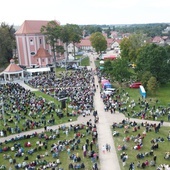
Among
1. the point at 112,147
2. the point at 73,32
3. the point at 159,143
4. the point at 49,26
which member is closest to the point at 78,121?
the point at 112,147

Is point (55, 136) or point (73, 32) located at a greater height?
point (73, 32)

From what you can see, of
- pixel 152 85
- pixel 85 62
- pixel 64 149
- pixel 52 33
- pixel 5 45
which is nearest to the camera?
pixel 64 149

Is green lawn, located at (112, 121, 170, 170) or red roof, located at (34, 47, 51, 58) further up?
red roof, located at (34, 47, 51, 58)

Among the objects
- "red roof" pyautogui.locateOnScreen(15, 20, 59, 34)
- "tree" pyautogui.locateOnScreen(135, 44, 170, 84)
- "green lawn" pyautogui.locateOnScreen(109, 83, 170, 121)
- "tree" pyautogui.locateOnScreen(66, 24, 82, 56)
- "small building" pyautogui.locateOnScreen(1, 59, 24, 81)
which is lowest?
"green lawn" pyautogui.locateOnScreen(109, 83, 170, 121)

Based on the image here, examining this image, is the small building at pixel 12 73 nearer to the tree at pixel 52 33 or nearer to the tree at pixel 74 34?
the tree at pixel 52 33

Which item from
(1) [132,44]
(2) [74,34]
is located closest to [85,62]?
(2) [74,34]

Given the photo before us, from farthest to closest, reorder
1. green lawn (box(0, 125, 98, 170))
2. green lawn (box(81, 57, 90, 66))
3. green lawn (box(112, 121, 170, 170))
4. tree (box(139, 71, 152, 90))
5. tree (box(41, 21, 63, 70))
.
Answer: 1. green lawn (box(81, 57, 90, 66))
2. tree (box(41, 21, 63, 70))
3. tree (box(139, 71, 152, 90))
4. green lawn (box(0, 125, 98, 170))
5. green lawn (box(112, 121, 170, 170))

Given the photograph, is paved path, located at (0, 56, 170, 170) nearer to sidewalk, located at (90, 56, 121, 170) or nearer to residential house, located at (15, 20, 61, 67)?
sidewalk, located at (90, 56, 121, 170)

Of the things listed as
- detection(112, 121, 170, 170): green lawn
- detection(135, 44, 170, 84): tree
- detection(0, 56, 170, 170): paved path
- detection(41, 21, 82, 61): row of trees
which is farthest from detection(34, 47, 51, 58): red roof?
detection(112, 121, 170, 170): green lawn

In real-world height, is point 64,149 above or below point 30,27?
below

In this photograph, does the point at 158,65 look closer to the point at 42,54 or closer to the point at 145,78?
the point at 145,78

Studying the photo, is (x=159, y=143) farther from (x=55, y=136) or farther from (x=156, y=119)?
(x=55, y=136)
